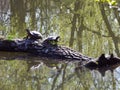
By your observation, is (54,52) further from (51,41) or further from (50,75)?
(50,75)

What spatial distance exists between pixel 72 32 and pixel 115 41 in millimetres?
1648

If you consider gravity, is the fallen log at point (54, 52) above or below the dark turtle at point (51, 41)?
below

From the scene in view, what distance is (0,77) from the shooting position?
9.20 m

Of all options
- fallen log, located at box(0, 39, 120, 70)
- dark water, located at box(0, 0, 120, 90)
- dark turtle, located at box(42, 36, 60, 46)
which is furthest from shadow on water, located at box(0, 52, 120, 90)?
dark turtle, located at box(42, 36, 60, 46)

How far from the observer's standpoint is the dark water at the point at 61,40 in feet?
29.2

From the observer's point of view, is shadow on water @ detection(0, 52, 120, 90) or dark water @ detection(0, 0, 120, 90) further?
dark water @ detection(0, 0, 120, 90)

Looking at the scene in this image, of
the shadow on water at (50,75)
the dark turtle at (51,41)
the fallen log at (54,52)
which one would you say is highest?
the dark turtle at (51,41)

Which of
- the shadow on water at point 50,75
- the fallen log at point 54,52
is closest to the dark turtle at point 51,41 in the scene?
the fallen log at point 54,52

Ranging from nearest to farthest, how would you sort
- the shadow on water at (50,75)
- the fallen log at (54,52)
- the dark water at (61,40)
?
the shadow on water at (50,75)
the dark water at (61,40)
the fallen log at (54,52)

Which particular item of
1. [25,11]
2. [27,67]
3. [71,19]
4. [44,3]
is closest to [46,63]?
[27,67]

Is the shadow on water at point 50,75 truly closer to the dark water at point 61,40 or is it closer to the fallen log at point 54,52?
the dark water at point 61,40

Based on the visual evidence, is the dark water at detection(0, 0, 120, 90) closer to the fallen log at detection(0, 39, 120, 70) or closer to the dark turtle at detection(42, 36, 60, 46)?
the fallen log at detection(0, 39, 120, 70)

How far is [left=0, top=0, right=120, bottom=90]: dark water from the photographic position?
29.2ft

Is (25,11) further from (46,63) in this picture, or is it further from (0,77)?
(0,77)
